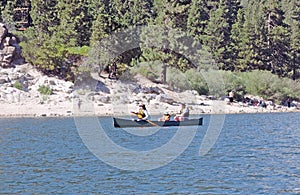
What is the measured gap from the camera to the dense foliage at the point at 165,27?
69875 mm

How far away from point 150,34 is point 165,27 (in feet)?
8.24

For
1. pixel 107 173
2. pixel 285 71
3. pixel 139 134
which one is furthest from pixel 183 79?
pixel 107 173

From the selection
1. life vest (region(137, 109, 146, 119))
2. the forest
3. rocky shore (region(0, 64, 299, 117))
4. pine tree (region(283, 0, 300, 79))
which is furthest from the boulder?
life vest (region(137, 109, 146, 119))

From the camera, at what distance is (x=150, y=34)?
7125 cm

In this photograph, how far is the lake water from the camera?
22.5 m

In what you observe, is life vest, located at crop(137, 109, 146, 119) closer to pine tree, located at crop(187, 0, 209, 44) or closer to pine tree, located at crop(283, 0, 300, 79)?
pine tree, located at crop(187, 0, 209, 44)

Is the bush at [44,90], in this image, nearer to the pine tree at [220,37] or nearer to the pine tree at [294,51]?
the pine tree at [220,37]

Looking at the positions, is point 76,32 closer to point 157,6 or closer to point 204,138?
point 157,6

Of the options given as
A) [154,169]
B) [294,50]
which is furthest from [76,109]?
[154,169]

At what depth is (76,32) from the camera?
241ft

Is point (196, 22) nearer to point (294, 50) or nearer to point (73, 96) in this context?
point (294, 50)

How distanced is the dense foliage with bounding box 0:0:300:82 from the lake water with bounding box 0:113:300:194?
26305 mm

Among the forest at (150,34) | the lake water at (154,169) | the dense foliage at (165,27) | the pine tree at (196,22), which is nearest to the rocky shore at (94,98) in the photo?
the forest at (150,34)

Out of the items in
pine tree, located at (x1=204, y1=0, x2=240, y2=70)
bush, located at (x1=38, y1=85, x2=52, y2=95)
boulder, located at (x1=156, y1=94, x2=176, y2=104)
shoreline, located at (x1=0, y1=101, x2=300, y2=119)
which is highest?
pine tree, located at (x1=204, y1=0, x2=240, y2=70)
